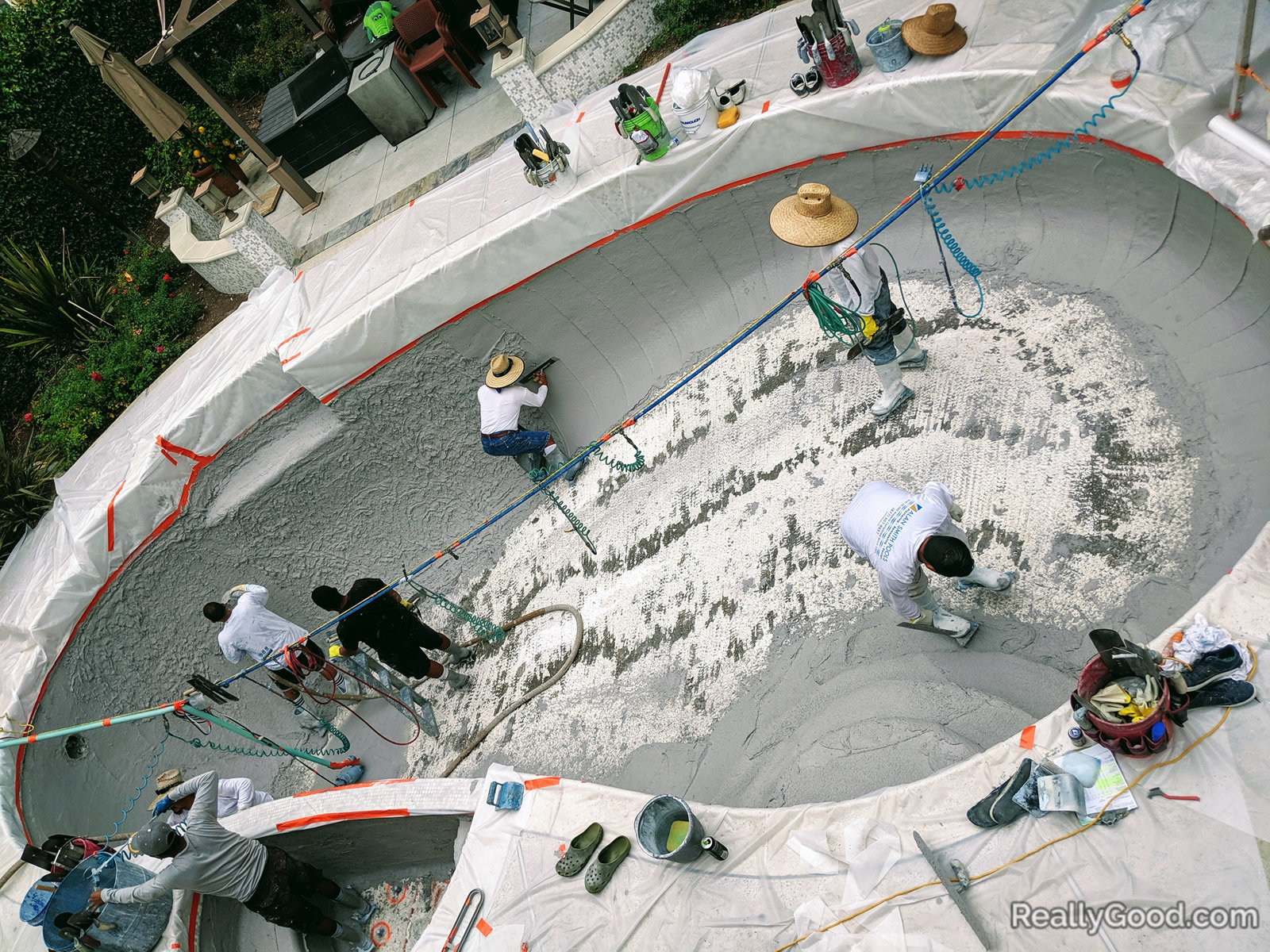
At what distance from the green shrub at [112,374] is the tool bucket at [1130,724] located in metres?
8.24

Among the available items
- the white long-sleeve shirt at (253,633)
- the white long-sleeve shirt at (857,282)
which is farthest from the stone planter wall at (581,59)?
the white long-sleeve shirt at (253,633)

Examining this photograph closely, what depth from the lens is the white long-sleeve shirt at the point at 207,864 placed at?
165 inches

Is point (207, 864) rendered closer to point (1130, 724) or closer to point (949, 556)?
point (949, 556)

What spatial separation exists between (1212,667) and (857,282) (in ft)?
8.80

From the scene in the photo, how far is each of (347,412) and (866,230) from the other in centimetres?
449

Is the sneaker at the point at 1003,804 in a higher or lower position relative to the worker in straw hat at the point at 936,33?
lower

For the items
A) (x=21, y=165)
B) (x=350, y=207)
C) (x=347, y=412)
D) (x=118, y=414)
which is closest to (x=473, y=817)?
(x=347, y=412)

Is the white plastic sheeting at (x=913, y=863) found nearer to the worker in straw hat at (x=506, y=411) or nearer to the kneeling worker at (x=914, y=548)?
the kneeling worker at (x=914, y=548)

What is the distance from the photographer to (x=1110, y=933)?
270cm

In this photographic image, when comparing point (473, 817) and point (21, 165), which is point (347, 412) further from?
point (21, 165)

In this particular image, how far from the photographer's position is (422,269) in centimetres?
665

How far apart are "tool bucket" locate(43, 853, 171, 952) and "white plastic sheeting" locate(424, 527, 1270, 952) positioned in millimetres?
1788

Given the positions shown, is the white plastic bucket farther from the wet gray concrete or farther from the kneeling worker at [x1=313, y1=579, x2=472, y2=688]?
the kneeling worker at [x1=313, y1=579, x2=472, y2=688]

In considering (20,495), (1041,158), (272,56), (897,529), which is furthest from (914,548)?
(272,56)
